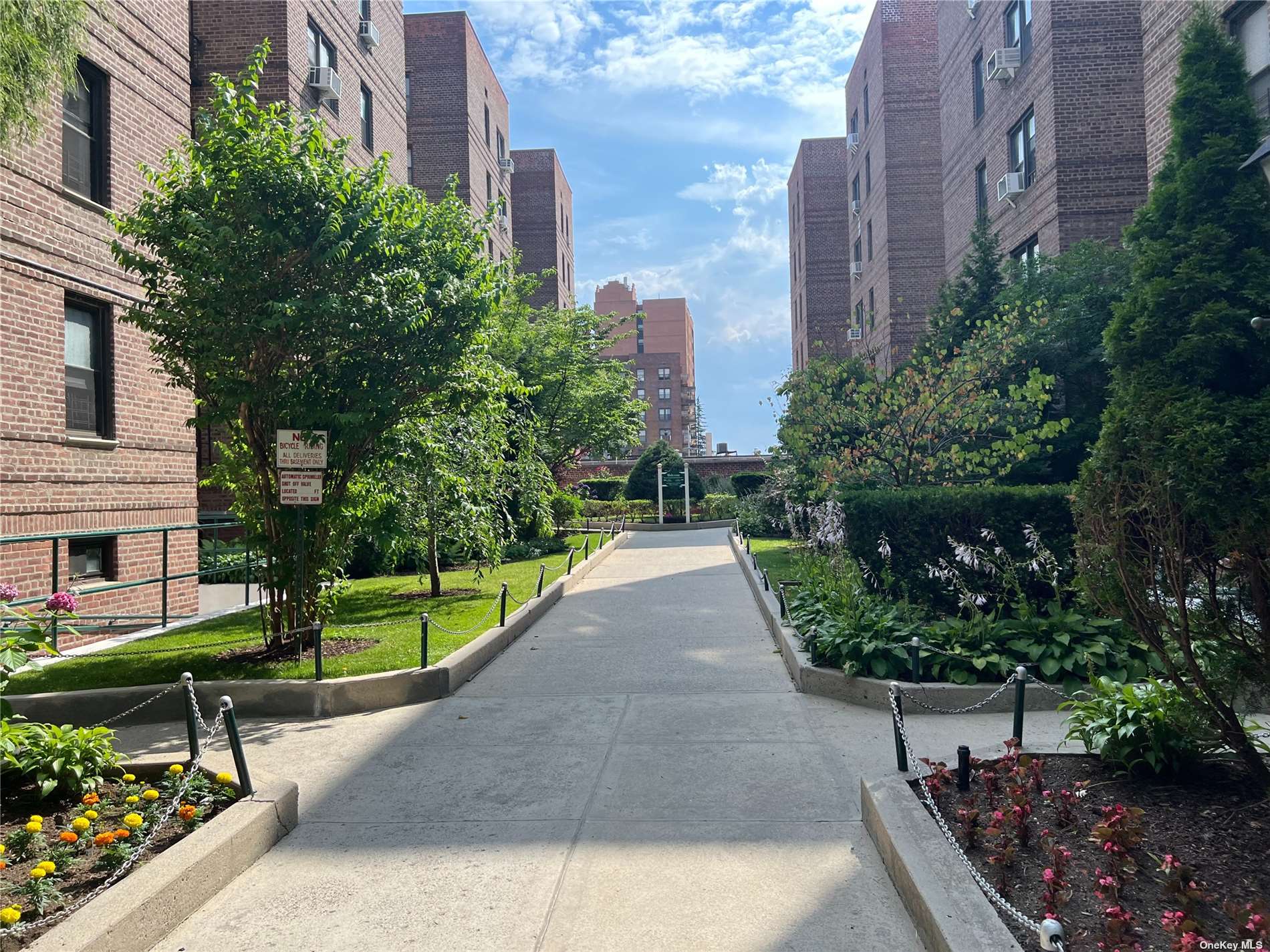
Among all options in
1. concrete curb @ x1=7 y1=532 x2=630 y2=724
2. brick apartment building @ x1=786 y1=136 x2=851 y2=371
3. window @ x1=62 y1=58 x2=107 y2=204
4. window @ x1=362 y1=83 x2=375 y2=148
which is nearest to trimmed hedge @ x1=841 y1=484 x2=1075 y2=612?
concrete curb @ x1=7 y1=532 x2=630 y2=724

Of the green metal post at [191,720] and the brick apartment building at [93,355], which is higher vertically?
the brick apartment building at [93,355]

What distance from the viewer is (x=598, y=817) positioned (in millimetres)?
5312

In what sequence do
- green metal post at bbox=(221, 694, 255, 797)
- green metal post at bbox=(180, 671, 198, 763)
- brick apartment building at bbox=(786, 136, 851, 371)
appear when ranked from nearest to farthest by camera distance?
green metal post at bbox=(221, 694, 255, 797)
green metal post at bbox=(180, 671, 198, 763)
brick apartment building at bbox=(786, 136, 851, 371)

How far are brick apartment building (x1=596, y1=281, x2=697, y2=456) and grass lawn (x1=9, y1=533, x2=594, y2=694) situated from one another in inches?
3881

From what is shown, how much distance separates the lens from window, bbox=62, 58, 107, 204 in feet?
40.3

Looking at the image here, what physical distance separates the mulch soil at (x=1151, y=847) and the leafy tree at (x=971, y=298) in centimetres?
1337

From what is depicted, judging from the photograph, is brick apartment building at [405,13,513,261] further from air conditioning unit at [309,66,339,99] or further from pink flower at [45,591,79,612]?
pink flower at [45,591,79,612]

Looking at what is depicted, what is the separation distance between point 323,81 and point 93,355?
10.9 metres

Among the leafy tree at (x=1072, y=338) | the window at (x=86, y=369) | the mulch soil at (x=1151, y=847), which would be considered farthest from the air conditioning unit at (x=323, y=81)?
the mulch soil at (x=1151, y=847)

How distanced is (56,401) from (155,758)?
7.66 meters

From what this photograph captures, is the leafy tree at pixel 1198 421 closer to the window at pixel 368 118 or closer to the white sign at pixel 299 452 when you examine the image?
the white sign at pixel 299 452

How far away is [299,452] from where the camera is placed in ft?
28.7

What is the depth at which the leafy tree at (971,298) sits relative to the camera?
17.9 meters

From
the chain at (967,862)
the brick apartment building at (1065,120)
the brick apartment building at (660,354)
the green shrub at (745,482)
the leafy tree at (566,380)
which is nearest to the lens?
the chain at (967,862)
